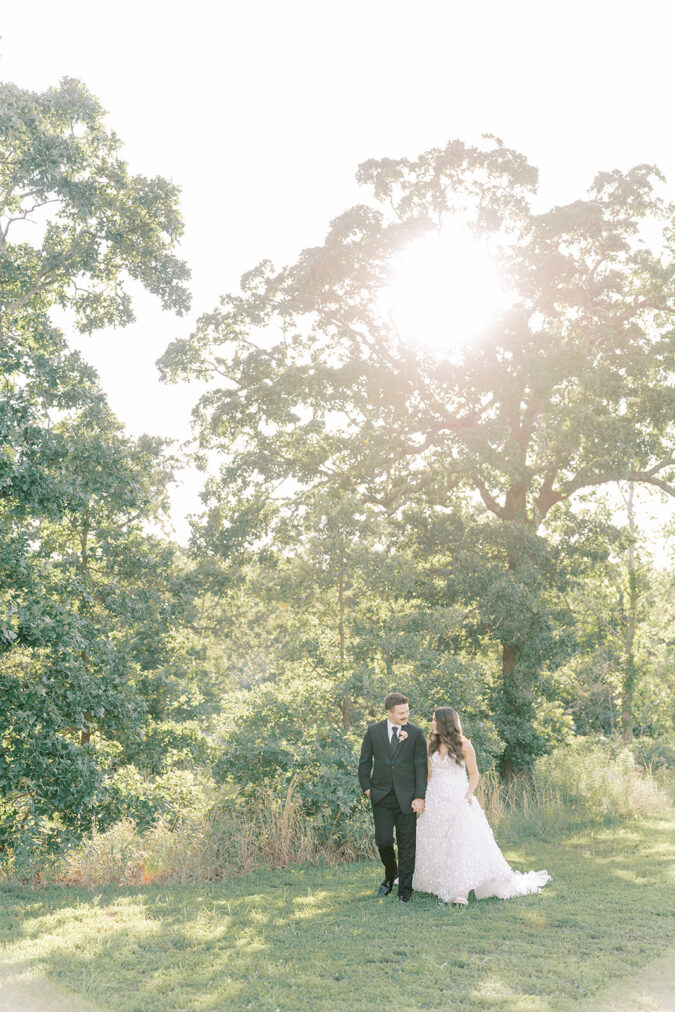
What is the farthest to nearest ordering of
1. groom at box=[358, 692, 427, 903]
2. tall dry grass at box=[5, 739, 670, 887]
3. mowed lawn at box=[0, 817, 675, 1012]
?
tall dry grass at box=[5, 739, 670, 887], groom at box=[358, 692, 427, 903], mowed lawn at box=[0, 817, 675, 1012]

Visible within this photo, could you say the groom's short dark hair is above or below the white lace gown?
above

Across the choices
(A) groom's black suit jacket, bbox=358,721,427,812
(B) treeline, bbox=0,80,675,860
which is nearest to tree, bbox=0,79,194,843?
(B) treeline, bbox=0,80,675,860

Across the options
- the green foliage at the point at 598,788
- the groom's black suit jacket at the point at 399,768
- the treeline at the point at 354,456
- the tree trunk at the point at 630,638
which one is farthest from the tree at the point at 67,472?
the tree trunk at the point at 630,638

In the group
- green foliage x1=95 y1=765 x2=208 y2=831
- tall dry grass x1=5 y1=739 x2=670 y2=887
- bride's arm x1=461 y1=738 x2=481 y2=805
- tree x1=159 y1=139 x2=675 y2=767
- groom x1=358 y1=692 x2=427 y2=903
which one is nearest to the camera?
groom x1=358 y1=692 x2=427 y2=903

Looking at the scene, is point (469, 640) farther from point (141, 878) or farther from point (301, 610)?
point (141, 878)

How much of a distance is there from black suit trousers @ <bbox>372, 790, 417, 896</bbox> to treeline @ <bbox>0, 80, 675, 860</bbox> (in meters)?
2.84

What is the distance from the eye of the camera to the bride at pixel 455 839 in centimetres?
779

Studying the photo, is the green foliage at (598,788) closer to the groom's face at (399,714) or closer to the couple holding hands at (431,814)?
the couple holding hands at (431,814)

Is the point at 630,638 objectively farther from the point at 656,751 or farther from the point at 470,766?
the point at 470,766

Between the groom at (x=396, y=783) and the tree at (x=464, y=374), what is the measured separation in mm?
9470

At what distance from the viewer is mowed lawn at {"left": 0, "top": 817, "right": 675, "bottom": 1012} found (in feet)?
16.7

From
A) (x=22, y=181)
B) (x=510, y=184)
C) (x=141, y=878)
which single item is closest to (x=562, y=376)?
(x=510, y=184)

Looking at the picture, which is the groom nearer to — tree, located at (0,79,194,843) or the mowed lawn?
the mowed lawn

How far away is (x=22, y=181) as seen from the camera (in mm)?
12719
